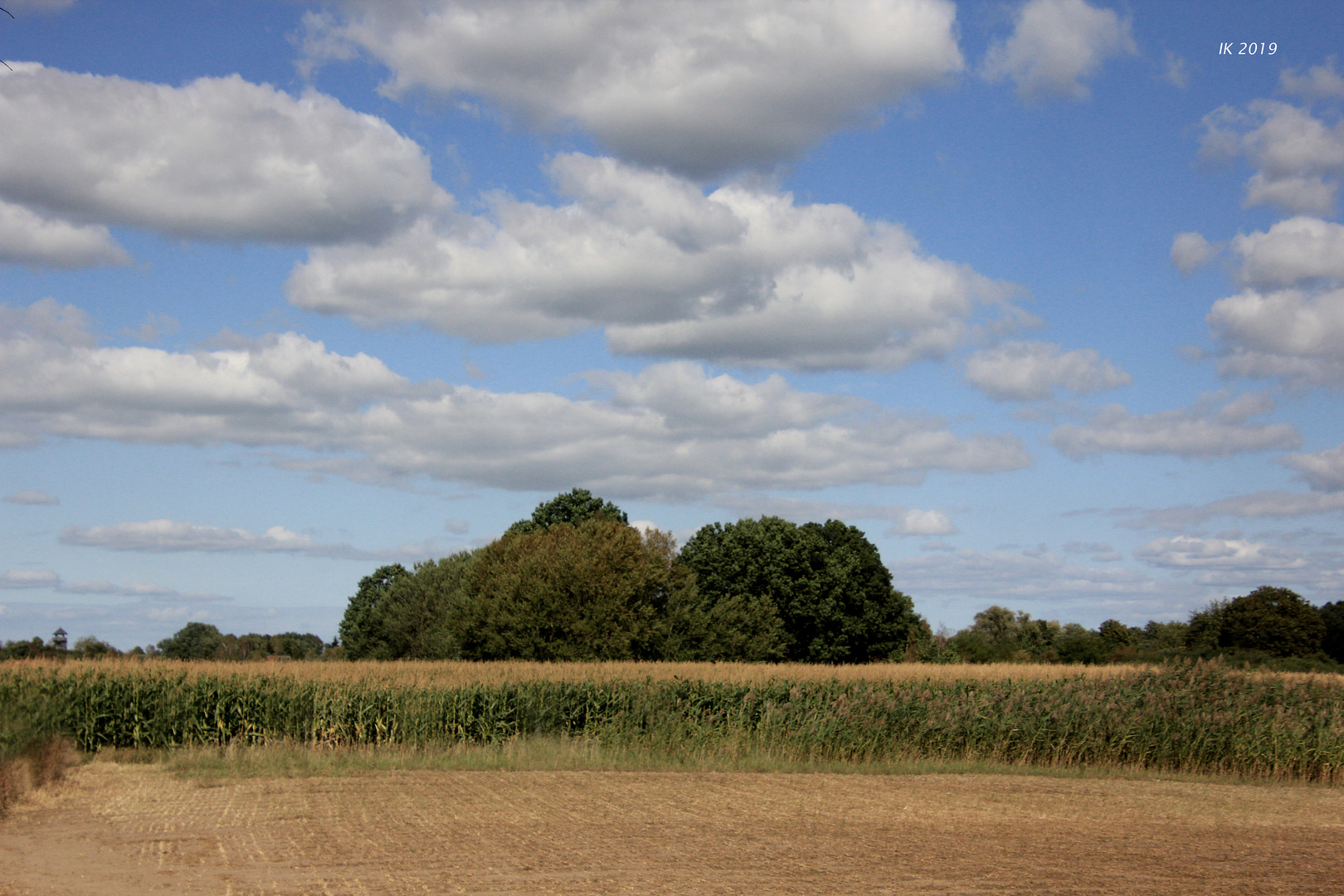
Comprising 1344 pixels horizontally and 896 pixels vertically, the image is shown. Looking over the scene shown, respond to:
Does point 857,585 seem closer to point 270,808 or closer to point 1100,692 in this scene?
point 1100,692

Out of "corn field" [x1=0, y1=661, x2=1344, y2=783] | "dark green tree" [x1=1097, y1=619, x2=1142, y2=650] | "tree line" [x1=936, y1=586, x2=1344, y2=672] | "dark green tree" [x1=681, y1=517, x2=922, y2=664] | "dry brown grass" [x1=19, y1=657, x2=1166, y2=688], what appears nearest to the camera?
"corn field" [x1=0, y1=661, x2=1344, y2=783]

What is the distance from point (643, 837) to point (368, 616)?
6804 centimetres

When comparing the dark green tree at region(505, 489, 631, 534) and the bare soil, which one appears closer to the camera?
the bare soil

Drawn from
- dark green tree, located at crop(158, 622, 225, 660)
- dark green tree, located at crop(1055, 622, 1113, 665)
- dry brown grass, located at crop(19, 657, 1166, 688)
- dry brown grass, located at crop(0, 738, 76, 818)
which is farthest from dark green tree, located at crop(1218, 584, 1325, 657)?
dark green tree, located at crop(158, 622, 225, 660)

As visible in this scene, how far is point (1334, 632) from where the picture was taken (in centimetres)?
6506

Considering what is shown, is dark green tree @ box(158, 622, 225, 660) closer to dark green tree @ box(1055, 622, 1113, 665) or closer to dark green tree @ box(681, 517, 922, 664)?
dark green tree @ box(681, 517, 922, 664)

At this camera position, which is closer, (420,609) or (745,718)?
(745,718)

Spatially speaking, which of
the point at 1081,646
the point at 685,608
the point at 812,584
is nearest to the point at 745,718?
the point at 685,608

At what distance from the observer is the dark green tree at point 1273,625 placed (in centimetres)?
5119

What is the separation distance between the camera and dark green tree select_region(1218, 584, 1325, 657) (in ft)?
168

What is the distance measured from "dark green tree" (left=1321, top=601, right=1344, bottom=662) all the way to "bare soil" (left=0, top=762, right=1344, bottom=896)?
2253 inches

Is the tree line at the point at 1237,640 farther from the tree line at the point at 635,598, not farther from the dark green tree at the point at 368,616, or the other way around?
the dark green tree at the point at 368,616

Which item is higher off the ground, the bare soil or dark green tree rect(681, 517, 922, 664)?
dark green tree rect(681, 517, 922, 664)

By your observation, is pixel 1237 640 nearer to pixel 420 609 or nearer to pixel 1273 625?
pixel 1273 625
